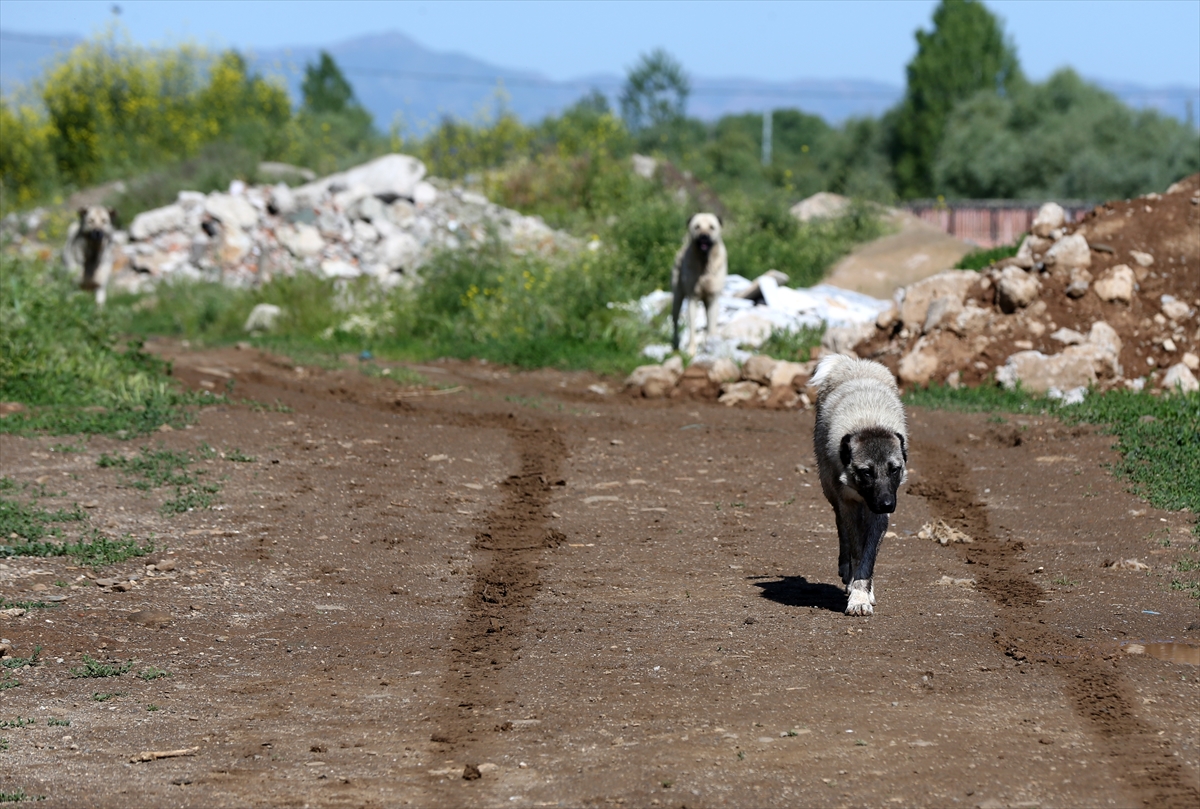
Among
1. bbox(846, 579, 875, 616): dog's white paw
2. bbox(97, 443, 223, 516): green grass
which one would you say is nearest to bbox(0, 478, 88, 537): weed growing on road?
bbox(97, 443, 223, 516): green grass

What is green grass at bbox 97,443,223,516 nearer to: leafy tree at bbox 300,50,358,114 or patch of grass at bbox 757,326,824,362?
patch of grass at bbox 757,326,824,362

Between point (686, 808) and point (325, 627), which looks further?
point (325, 627)

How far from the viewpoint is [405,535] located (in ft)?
28.7

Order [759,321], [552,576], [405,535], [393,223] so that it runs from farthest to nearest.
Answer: [393,223]
[759,321]
[405,535]
[552,576]

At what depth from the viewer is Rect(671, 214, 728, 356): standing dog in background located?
1655 centimetres

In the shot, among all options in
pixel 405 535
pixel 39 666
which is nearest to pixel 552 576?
pixel 405 535

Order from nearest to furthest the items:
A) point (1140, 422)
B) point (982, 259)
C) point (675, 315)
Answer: point (1140, 422)
point (675, 315)
point (982, 259)

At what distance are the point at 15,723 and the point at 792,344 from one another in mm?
12683

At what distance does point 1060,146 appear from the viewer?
53.4 metres

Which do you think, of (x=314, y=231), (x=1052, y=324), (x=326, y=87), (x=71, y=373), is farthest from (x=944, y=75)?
(x=71, y=373)

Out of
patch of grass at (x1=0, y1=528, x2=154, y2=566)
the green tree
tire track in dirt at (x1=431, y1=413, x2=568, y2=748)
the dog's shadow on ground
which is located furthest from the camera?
the green tree

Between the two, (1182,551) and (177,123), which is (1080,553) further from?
(177,123)

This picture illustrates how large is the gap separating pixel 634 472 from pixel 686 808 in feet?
21.9

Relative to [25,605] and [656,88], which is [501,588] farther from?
[656,88]
